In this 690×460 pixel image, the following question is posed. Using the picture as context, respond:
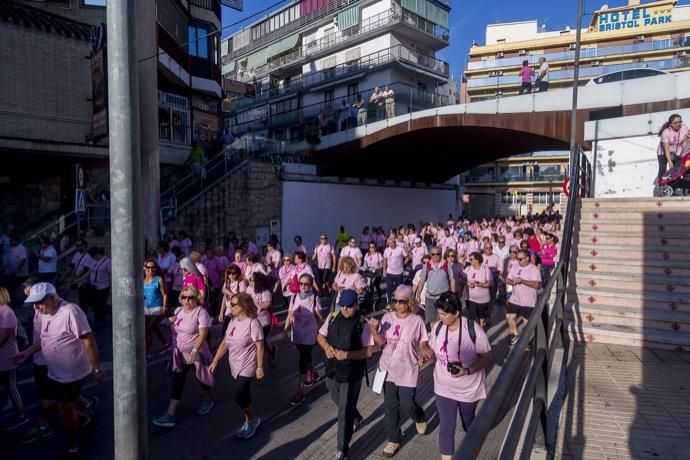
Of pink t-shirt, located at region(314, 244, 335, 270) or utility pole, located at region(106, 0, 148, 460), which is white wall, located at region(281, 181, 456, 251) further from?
utility pole, located at region(106, 0, 148, 460)

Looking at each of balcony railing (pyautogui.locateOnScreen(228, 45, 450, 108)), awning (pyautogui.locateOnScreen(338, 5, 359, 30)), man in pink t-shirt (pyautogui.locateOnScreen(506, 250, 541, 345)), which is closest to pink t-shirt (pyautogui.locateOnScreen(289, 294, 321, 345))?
man in pink t-shirt (pyautogui.locateOnScreen(506, 250, 541, 345))

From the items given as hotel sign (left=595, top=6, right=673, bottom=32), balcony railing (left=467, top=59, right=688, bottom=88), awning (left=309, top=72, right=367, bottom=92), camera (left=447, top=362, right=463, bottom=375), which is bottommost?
camera (left=447, top=362, right=463, bottom=375)

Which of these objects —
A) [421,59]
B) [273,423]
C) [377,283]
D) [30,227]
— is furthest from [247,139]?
[421,59]

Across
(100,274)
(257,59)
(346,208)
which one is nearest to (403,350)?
(100,274)

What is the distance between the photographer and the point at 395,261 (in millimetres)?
10570

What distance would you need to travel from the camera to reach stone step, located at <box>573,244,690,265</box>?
23.2ft

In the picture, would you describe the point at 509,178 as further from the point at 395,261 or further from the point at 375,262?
the point at 395,261

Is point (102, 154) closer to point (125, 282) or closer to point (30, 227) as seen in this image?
point (30, 227)

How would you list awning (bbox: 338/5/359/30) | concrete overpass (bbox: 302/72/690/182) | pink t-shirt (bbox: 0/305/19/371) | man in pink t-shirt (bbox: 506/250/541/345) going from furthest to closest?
1. awning (bbox: 338/5/359/30)
2. concrete overpass (bbox: 302/72/690/182)
3. man in pink t-shirt (bbox: 506/250/541/345)
4. pink t-shirt (bbox: 0/305/19/371)

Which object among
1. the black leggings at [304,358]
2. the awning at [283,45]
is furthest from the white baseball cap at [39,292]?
the awning at [283,45]

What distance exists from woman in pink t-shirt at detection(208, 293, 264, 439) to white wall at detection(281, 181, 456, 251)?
15.0 meters

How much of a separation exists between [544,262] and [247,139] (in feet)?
43.4

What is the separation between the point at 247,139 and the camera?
19.5m

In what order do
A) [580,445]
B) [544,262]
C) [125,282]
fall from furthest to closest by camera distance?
[544,262], [580,445], [125,282]
